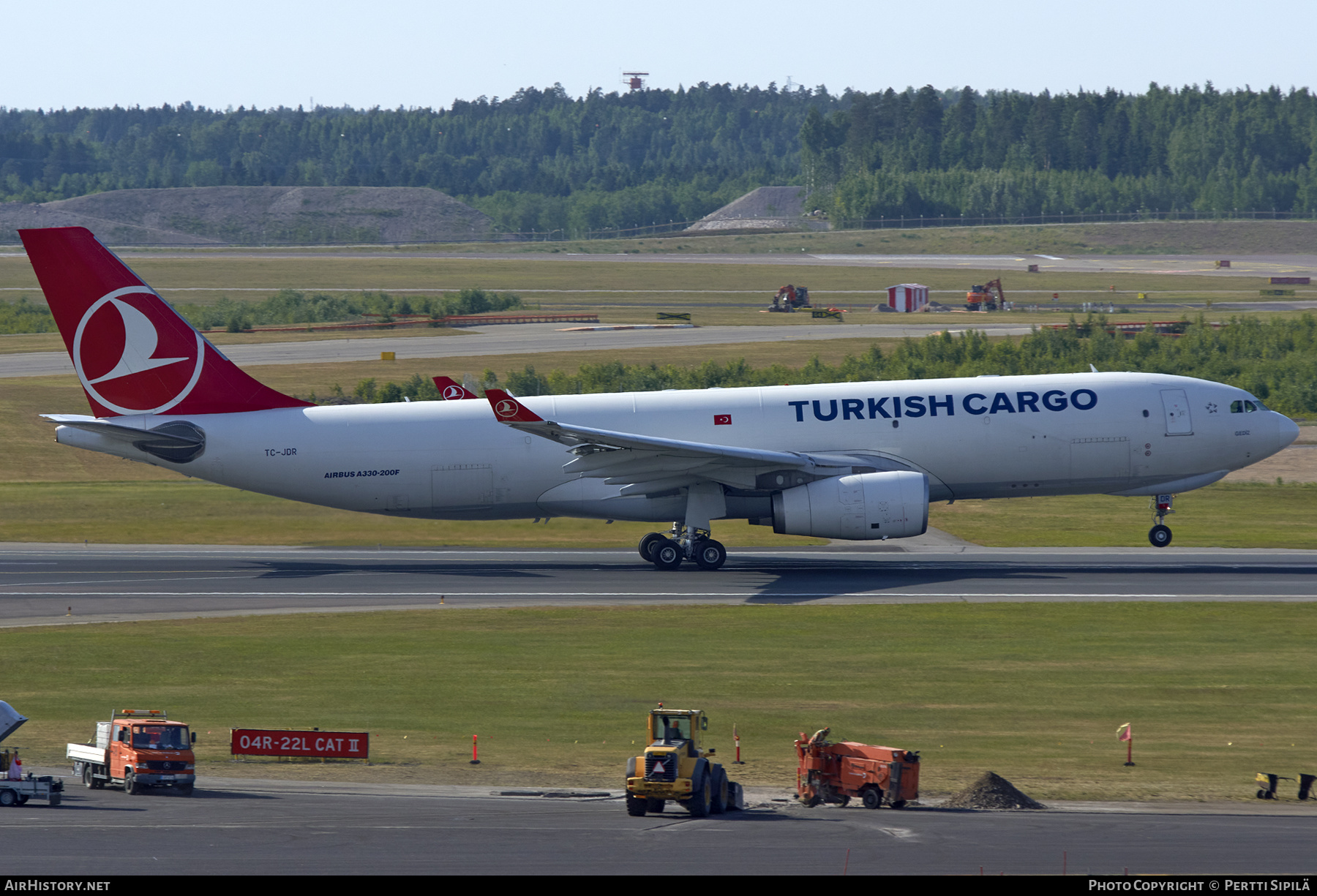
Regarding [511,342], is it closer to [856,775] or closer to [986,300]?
[986,300]

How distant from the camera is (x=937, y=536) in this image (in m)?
52.0

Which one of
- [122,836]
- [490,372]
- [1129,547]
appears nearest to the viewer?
[122,836]

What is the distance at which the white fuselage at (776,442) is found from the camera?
44312mm

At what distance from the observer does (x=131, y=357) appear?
44750 mm

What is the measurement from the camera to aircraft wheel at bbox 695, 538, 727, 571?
45.2 m

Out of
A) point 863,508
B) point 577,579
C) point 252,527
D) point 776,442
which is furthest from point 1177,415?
point 252,527

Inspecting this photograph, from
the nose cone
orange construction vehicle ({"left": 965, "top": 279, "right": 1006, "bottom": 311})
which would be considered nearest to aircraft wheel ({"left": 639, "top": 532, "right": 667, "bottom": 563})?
the nose cone

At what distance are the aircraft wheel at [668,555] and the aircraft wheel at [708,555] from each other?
0.60m

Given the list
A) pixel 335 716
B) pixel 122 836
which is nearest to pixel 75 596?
pixel 335 716

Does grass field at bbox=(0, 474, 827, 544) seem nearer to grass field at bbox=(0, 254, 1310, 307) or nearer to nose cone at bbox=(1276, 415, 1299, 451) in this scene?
nose cone at bbox=(1276, 415, 1299, 451)

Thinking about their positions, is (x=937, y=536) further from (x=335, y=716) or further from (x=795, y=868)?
(x=795, y=868)

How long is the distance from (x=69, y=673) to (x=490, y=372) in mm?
48419

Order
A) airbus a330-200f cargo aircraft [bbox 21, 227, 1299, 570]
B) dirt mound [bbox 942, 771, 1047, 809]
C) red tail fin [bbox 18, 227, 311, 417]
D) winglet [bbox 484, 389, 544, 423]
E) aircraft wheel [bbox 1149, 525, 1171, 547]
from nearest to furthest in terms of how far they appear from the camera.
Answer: dirt mound [bbox 942, 771, 1047, 809]
winglet [bbox 484, 389, 544, 423]
airbus a330-200f cargo aircraft [bbox 21, 227, 1299, 570]
red tail fin [bbox 18, 227, 311, 417]
aircraft wheel [bbox 1149, 525, 1171, 547]

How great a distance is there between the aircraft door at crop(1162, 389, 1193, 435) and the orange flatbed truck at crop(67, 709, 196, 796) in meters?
31.8
